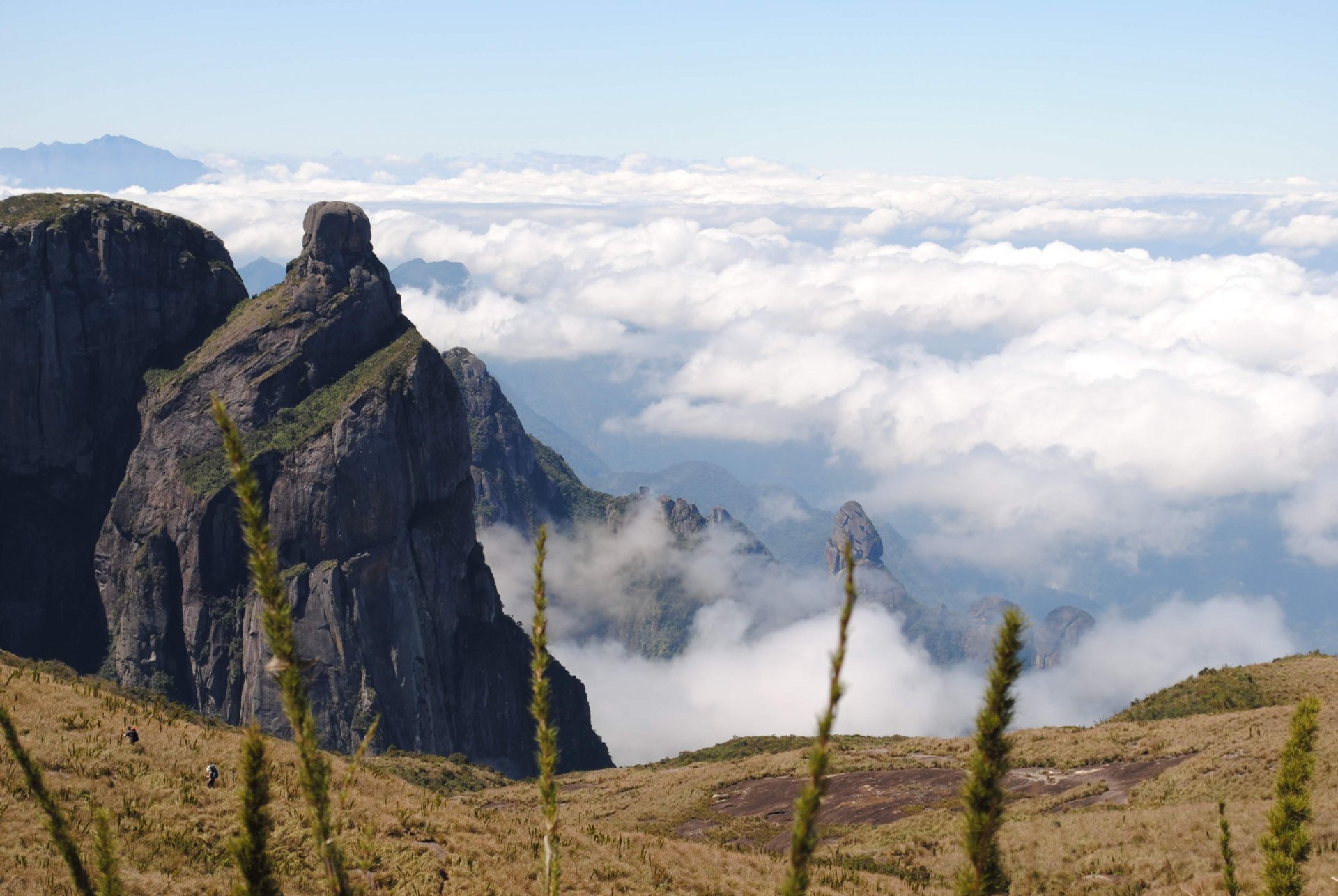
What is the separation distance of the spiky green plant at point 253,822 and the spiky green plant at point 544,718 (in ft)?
7.34

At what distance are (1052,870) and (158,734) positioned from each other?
1047 inches

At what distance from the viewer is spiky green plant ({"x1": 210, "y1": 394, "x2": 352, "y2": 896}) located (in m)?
6.81

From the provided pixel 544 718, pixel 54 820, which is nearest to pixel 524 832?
pixel 54 820

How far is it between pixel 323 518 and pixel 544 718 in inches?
4722

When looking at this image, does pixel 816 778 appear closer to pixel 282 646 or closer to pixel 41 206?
pixel 282 646

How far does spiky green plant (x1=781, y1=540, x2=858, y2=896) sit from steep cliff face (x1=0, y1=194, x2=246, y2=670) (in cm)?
14217

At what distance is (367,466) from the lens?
399 feet

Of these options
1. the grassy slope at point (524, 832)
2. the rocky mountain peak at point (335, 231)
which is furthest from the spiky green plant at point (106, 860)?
the rocky mountain peak at point (335, 231)

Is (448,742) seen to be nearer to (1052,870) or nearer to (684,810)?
(684,810)

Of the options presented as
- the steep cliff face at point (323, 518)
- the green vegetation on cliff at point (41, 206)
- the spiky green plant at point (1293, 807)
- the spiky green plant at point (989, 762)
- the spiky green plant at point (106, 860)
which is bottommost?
the steep cliff face at point (323, 518)

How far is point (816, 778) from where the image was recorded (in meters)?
6.85

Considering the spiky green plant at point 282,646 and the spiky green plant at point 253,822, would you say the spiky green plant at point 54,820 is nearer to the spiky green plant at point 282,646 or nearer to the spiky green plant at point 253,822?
the spiky green plant at point 253,822

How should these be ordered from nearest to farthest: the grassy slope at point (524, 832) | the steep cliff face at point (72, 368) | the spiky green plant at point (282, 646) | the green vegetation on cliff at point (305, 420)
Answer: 1. the spiky green plant at point (282, 646)
2. the grassy slope at point (524, 832)
3. the green vegetation on cliff at point (305, 420)
4. the steep cliff face at point (72, 368)

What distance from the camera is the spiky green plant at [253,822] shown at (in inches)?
291
